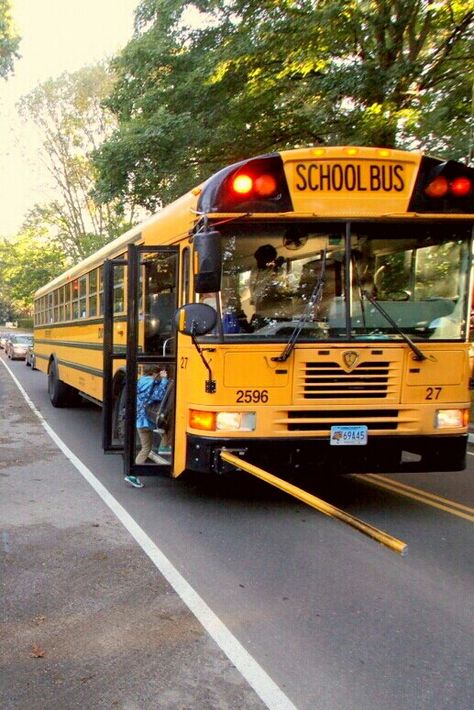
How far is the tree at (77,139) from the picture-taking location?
93.7 ft

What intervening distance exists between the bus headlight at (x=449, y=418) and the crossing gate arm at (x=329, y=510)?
5.02ft

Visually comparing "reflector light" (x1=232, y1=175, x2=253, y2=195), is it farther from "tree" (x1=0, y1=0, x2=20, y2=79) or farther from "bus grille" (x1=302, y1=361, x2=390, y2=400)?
"tree" (x1=0, y1=0, x2=20, y2=79)

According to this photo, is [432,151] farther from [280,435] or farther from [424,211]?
[280,435]

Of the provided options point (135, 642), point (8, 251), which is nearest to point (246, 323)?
point (135, 642)

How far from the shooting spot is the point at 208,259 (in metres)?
4.61

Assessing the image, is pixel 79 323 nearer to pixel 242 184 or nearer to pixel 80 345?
pixel 80 345

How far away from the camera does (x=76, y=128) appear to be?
29453mm

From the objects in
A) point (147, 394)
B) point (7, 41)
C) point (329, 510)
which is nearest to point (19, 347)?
point (7, 41)

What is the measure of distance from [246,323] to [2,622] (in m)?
2.80

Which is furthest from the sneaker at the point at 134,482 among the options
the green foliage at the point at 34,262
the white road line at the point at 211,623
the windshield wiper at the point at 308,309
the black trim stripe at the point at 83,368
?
the green foliage at the point at 34,262

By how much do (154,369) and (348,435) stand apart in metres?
2.10

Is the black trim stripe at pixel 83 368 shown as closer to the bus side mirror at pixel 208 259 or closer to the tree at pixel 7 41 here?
the bus side mirror at pixel 208 259

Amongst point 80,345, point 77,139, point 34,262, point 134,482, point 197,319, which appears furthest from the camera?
point 34,262

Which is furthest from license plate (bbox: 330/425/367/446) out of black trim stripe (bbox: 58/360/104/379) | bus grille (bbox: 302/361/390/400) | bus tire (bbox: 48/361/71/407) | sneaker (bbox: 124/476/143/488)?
bus tire (bbox: 48/361/71/407)
